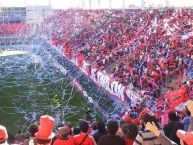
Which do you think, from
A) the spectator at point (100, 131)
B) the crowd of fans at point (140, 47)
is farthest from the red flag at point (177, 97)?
the spectator at point (100, 131)

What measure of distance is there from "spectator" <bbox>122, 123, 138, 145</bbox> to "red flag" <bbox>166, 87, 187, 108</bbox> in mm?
6062

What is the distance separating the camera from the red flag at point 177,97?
36.1 ft

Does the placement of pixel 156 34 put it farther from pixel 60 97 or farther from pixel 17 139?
pixel 17 139

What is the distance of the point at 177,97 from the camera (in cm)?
1123

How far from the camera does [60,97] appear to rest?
60.9 feet

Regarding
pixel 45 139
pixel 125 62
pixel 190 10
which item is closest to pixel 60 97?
pixel 125 62

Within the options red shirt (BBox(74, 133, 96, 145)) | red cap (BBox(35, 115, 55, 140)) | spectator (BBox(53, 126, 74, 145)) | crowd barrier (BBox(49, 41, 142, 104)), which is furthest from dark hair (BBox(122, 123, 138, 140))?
crowd barrier (BBox(49, 41, 142, 104))

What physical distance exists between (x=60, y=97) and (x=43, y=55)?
13.9m

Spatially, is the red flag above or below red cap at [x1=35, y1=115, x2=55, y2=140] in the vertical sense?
below

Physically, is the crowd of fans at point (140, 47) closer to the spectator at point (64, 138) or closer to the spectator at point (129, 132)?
the spectator at point (129, 132)

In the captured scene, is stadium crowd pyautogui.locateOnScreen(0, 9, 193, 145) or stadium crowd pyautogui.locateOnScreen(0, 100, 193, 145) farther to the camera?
stadium crowd pyautogui.locateOnScreen(0, 9, 193, 145)

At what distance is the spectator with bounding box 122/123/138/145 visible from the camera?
4.95 meters

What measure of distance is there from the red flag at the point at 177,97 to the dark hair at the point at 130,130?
6064 mm

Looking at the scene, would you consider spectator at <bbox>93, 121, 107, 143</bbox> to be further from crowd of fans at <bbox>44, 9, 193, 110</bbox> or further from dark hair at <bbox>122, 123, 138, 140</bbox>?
crowd of fans at <bbox>44, 9, 193, 110</bbox>
